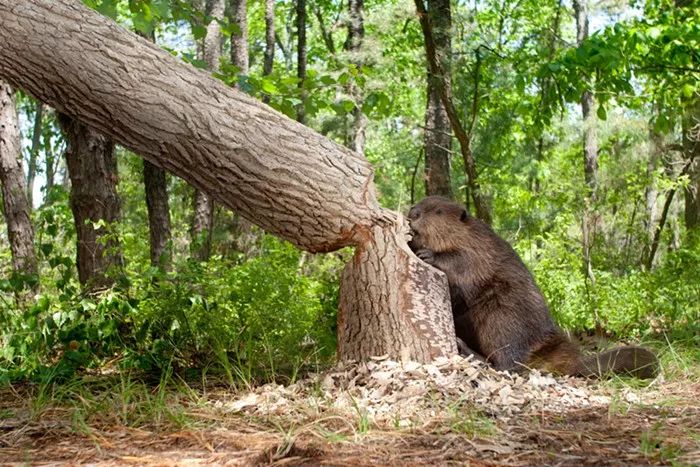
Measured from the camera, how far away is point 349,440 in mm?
3303

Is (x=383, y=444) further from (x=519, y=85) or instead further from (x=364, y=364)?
(x=519, y=85)

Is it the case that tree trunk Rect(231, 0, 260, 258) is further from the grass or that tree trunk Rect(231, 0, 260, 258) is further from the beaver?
the grass

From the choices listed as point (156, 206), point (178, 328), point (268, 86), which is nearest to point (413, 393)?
point (178, 328)

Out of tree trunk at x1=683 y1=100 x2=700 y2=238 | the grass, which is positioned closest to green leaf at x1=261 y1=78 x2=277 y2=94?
the grass

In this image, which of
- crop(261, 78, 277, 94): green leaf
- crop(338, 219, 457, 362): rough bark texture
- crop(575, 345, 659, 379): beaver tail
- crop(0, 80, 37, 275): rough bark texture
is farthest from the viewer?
crop(0, 80, 37, 275): rough bark texture

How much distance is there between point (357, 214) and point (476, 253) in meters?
1.14

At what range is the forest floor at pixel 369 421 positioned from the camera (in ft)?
10.1

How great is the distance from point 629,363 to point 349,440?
222cm

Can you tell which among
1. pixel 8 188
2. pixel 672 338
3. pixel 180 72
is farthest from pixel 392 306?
pixel 8 188

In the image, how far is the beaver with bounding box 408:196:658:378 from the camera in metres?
4.97

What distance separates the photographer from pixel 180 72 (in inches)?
173

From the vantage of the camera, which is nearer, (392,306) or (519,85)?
(392,306)

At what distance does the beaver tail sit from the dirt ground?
62 cm

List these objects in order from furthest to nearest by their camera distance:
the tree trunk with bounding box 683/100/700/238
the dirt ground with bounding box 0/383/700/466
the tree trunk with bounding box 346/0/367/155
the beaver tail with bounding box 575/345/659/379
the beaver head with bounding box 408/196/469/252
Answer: the tree trunk with bounding box 346/0/367/155
the tree trunk with bounding box 683/100/700/238
the beaver head with bounding box 408/196/469/252
the beaver tail with bounding box 575/345/659/379
the dirt ground with bounding box 0/383/700/466
